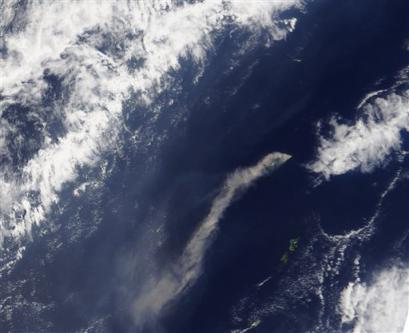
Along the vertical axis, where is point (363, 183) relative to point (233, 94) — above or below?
below

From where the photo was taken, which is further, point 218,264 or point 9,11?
point 9,11

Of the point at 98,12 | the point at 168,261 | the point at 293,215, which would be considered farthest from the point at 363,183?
the point at 98,12

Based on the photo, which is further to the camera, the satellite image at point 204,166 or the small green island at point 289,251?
the small green island at point 289,251

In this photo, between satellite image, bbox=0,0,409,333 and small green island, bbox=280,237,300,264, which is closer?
satellite image, bbox=0,0,409,333

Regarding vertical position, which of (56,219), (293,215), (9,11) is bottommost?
(293,215)

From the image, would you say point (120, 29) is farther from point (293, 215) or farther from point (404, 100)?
point (404, 100)

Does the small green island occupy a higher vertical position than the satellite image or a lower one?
lower

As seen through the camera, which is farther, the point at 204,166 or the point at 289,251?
the point at 204,166

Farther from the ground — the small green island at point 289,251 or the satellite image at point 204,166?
the satellite image at point 204,166
